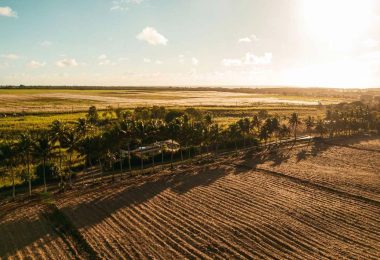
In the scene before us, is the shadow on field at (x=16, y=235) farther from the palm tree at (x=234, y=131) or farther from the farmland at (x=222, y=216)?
the palm tree at (x=234, y=131)

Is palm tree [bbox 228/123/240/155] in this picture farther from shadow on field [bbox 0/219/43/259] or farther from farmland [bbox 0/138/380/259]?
shadow on field [bbox 0/219/43/259]

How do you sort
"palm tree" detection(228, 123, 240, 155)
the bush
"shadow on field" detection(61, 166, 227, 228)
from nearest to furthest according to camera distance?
"shadow on field" detection(61, 166, 227, 228) → the bush → "palm tree" detection(228, 123, 240, 155)

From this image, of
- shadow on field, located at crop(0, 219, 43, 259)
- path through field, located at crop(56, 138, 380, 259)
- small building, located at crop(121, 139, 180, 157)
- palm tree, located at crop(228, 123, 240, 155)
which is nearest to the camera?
shadow on field, located at crop(0, 219, 43, 259)

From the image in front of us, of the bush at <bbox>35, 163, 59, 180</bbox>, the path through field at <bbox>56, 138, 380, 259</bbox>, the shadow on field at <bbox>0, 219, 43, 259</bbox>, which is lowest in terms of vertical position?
the shadow on field at <bbox>0, 219, 43, 259</bbox>

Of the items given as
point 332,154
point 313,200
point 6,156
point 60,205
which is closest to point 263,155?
point 332,154

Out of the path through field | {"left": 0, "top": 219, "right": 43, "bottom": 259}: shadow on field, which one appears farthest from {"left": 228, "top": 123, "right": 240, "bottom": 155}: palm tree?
{"left": 0, "top": 219, "right": 43, "bottom": 259}: shadow on field

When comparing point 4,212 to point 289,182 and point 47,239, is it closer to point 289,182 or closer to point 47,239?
point 47,239
